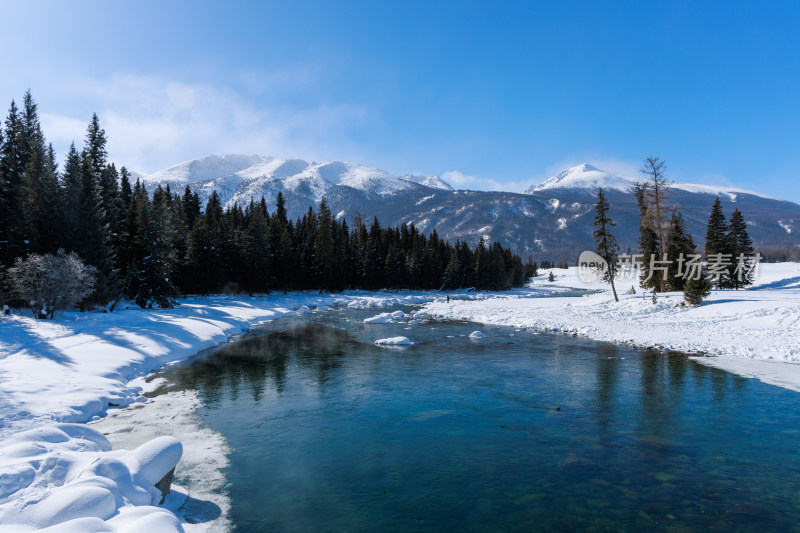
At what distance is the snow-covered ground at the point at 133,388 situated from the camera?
644 centimetres

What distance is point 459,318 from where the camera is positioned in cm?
4228

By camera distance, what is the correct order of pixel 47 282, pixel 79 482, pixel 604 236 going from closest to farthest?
pixel 79 482 → pixel 47 282 → pixel 604 236

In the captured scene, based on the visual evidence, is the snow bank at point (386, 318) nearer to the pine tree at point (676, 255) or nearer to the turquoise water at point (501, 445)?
the turquoise water at point (501, 445)

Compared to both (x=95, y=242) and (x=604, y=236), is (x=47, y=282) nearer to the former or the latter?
(x=95, y=242)

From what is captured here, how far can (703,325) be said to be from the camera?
92.6 feet

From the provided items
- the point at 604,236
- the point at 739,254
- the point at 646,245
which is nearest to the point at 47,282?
the point at 604,236

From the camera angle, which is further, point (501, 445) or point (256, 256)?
point (256, 256)

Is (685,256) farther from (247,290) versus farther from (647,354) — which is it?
(247,290)

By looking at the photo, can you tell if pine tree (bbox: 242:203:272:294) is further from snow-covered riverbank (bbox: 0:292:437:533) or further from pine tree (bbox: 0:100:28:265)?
snow-covered riverbank (bbox: 0:292:437:533)

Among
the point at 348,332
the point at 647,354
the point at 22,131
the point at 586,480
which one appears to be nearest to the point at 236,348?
the point at 348,332

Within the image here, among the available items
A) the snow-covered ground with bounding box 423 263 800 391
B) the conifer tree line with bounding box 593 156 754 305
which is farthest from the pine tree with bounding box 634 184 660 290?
the snow-covered ground with bounding box 423 263 800 391

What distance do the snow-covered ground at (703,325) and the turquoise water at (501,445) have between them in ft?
11.2

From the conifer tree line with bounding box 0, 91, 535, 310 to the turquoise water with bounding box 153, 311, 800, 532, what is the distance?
2084 centimetres

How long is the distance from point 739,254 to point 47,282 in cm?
7424
